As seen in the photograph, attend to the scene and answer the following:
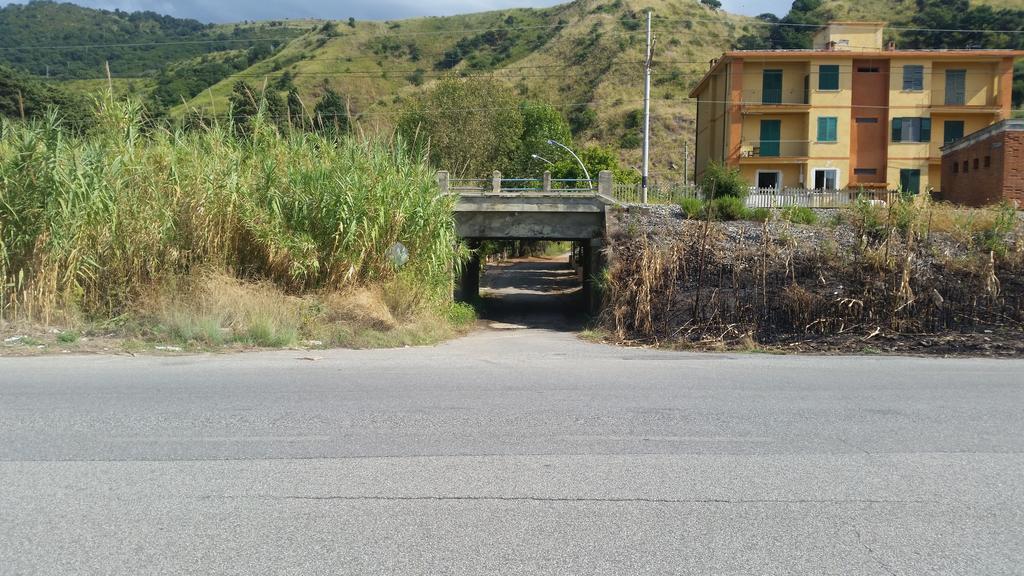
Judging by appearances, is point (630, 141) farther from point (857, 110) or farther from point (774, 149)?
point (857, 110)

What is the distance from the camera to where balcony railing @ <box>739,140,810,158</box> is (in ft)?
138

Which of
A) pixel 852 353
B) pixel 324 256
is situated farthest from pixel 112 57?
pixel 852 353

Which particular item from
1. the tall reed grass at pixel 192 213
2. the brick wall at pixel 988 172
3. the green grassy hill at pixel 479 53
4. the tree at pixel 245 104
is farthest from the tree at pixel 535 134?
the tall reed grass at pixel 192 213

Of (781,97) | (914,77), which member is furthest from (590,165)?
(914,77)

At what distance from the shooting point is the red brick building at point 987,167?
27.3 meters

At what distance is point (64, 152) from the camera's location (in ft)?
47.8

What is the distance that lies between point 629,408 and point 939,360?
811 centimetres

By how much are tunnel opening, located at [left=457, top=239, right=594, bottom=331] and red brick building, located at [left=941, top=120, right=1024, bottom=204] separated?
625 inches

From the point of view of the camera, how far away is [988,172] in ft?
96.5

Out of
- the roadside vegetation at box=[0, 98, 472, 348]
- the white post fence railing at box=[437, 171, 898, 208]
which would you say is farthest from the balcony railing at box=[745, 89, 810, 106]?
the roadside vegetation at box=[0, 98, 472, 348]

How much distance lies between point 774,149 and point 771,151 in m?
0.19

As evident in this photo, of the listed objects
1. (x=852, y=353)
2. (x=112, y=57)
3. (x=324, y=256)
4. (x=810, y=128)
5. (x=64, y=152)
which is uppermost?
(x=112, y=57)

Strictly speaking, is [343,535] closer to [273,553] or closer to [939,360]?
[273,553]

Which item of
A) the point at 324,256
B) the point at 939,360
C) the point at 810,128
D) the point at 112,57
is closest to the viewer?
the point at 939,360
